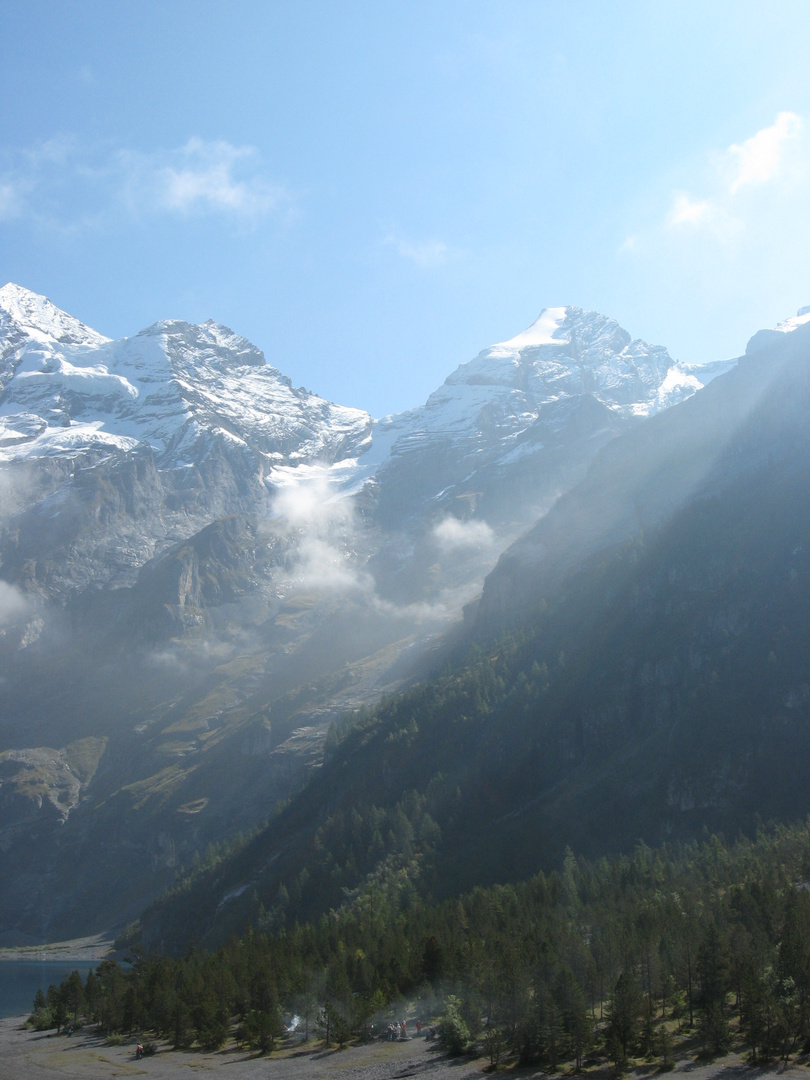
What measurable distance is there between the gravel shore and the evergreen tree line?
7.79 ft

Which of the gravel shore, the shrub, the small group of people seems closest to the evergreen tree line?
the shrub

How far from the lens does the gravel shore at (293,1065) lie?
67500mm

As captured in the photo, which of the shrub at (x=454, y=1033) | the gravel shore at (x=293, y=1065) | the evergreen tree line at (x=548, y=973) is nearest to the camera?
the gravel shore at (x=293, y=1065)

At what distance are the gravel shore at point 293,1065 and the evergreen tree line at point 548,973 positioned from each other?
7.79 feet

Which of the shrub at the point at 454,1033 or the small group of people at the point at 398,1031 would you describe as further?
the small group of people at the point at 398,1031

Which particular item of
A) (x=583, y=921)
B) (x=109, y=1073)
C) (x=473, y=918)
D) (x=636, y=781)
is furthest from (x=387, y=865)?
(x=109, y=1073)

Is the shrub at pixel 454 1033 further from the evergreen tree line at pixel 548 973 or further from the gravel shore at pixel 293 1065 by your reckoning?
the gravel shore at pixel 293 1065

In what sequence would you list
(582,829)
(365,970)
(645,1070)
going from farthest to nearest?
(582,829), (365,970), (645,1070)

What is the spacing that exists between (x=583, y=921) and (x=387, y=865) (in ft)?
310

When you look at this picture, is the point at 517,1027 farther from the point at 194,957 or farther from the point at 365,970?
the point at 194,957

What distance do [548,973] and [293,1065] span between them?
2669cm

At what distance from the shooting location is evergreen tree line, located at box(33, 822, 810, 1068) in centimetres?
7312

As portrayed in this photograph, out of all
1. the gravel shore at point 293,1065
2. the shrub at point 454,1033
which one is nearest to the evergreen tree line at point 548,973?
the shrub at point 454,1033

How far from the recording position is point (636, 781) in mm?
191125
